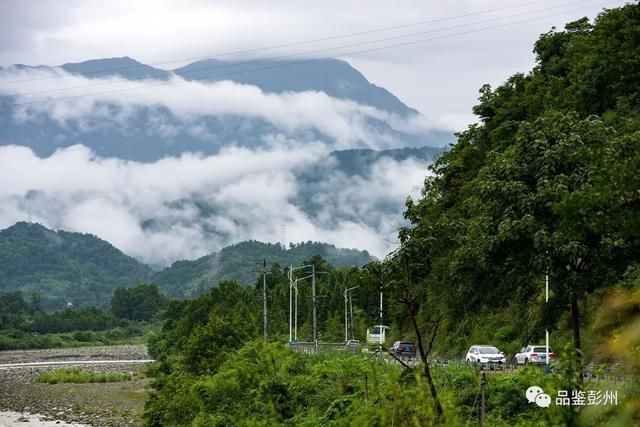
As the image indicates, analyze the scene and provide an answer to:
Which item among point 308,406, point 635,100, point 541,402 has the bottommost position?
point 308,406

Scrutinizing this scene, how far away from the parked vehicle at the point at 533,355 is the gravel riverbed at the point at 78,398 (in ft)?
74.7

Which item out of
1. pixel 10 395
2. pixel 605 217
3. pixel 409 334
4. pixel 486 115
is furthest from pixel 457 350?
pixel 10 395

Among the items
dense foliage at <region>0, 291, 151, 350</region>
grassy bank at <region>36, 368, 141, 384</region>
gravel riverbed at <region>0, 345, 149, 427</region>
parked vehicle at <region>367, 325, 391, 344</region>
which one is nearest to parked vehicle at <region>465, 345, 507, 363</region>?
parked vehicle at <region>367, 325, 391, 344</region>

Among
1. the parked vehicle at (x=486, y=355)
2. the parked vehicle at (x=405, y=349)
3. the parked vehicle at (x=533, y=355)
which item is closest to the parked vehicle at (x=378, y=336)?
the parked vehicle at (x=405, y=349)

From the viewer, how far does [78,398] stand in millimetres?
75000

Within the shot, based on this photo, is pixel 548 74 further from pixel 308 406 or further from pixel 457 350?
pixel 308 406

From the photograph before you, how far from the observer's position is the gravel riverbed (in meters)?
60.7

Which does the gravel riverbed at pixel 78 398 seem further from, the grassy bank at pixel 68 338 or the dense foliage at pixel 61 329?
the dense foliage at pixel 61 329

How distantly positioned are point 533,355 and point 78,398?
48.6m

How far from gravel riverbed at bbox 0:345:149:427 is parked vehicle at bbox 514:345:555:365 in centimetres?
2276

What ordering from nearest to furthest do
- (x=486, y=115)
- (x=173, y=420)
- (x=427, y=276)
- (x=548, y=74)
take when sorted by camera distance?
(x=427, y=276)
(x=173, y=420)
(x=548, y=74)
(x=486, y=115)

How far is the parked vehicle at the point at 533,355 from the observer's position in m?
36.1

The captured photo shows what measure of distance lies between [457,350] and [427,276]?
29.6 m

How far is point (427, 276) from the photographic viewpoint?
17.7m
